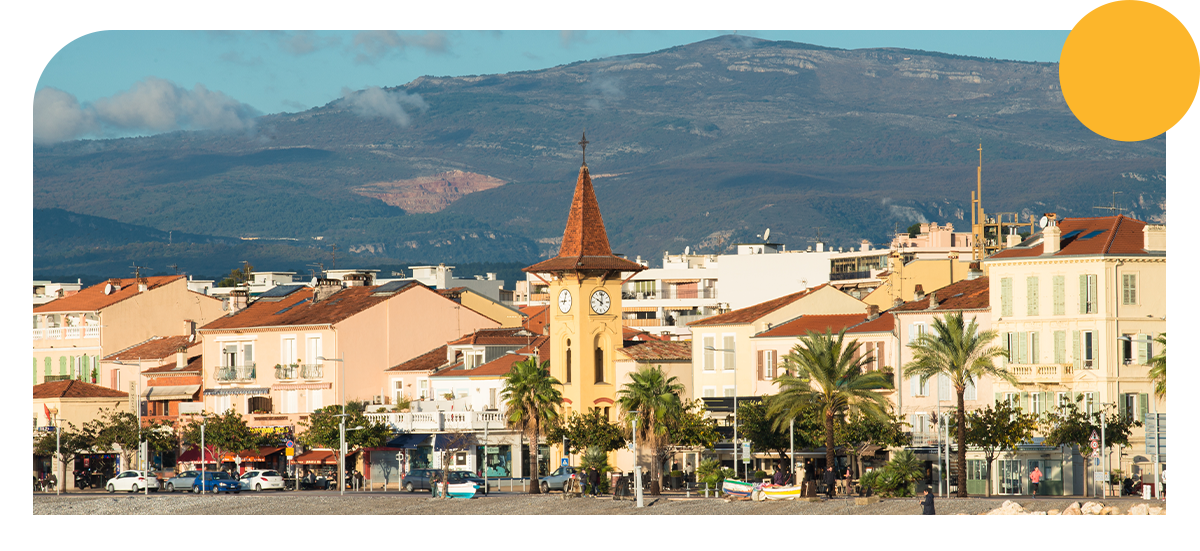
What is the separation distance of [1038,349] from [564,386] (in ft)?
92.0

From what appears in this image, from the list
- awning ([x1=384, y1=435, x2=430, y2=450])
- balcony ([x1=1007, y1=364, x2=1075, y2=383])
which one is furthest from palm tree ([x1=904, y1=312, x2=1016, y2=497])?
awning ([x1=384, y1=435, x2=430, y2=450])

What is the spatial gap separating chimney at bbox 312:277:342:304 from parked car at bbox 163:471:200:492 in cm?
2835

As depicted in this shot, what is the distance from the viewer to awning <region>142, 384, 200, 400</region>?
349 ft

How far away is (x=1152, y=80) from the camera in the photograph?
4478 cm

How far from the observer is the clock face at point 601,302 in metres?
97.0

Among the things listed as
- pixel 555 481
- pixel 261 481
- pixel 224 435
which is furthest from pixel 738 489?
pixel 224 435

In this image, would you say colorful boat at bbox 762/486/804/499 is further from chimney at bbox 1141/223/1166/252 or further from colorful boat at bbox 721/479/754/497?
chimney at bbox 1141/223/1166/252

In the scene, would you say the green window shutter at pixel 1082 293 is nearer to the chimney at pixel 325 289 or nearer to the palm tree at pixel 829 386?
the palm tree at pixel 829 386

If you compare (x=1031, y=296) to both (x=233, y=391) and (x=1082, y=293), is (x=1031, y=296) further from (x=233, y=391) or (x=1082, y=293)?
(x=233, y=391)

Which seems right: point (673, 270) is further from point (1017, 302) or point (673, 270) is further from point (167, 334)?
point (1017, 302)

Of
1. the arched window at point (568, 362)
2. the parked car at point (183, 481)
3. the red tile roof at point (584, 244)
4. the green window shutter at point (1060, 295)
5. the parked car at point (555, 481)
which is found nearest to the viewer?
the green window shutter at point (1060, 295)

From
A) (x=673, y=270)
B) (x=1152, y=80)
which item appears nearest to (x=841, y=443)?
(x=1152, y=80)

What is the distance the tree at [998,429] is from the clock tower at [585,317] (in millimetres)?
24617

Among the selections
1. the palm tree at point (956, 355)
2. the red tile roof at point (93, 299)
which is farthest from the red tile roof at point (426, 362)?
the palm tree at point (956, 355)
